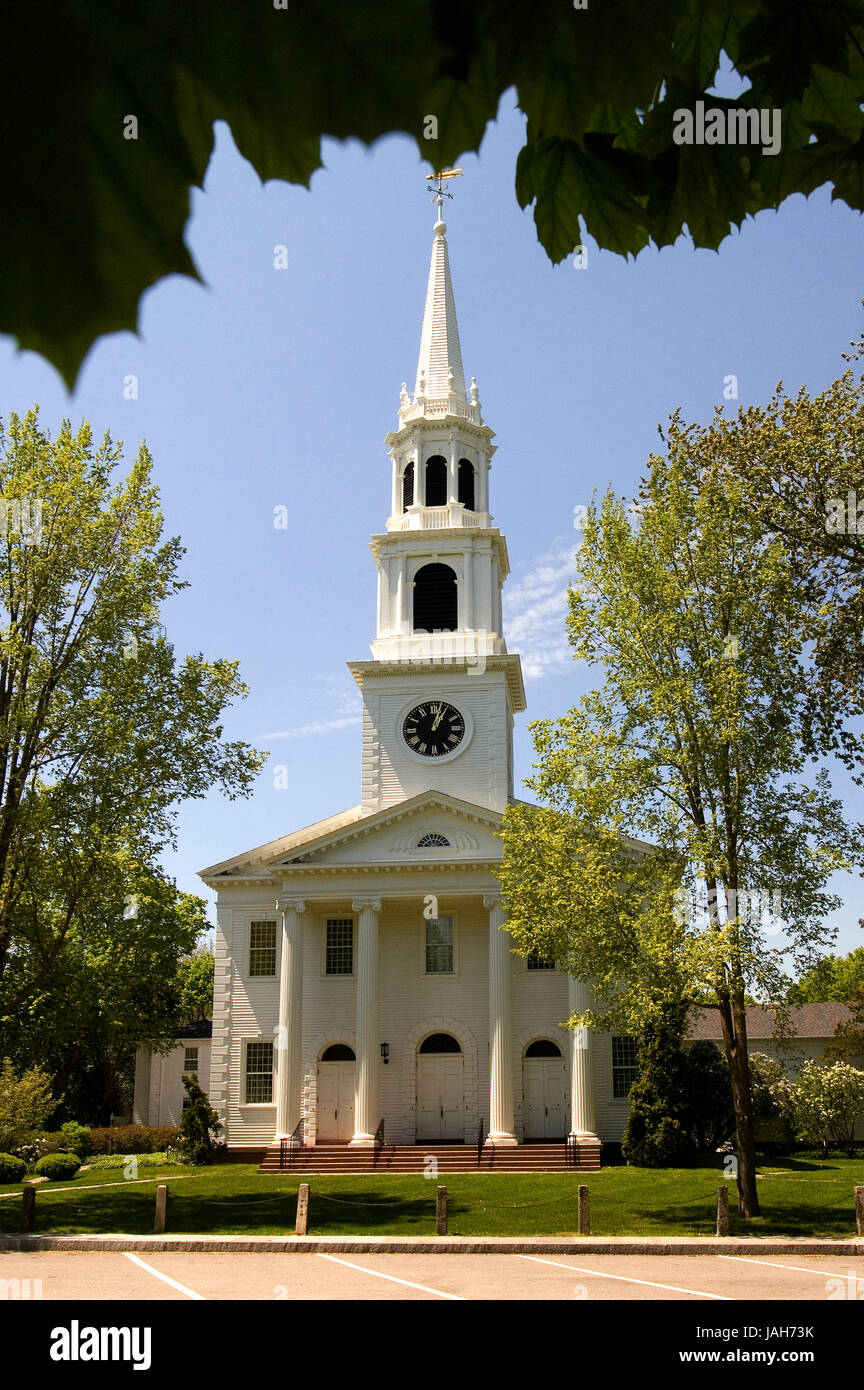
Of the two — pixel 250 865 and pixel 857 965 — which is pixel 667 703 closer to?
pixel 250 865

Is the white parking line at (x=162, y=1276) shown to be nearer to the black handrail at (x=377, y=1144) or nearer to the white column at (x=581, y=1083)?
the black handrail at (x=377, y=1144)

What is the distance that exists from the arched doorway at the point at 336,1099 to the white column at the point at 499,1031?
4614 mm

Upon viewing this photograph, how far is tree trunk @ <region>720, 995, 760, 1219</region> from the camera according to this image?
23031 millimetres

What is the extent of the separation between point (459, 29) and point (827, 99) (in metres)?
1.26

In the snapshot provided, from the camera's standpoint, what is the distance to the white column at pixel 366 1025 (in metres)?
36.2

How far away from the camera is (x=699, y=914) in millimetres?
22906

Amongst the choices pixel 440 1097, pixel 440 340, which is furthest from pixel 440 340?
pixel 440 1097

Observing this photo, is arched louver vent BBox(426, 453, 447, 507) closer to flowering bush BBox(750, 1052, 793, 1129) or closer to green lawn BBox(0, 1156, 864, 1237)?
flowering bush BBox(750, 1052, 793, 1129)

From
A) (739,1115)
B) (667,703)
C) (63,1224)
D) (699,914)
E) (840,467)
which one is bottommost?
(63,1224)

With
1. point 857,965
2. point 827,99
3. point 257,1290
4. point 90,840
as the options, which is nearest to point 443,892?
point 90,840

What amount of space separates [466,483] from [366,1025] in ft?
68.0

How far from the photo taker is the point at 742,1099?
915 inches

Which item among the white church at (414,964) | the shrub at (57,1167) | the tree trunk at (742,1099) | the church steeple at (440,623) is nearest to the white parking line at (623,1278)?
the tree trunk at (742,1099)

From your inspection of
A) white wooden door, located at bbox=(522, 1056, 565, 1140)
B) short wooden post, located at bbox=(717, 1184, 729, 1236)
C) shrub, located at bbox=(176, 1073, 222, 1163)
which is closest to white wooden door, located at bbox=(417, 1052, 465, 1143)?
white wooden door, located at bbox=(522, 1056, 565, 1140)
